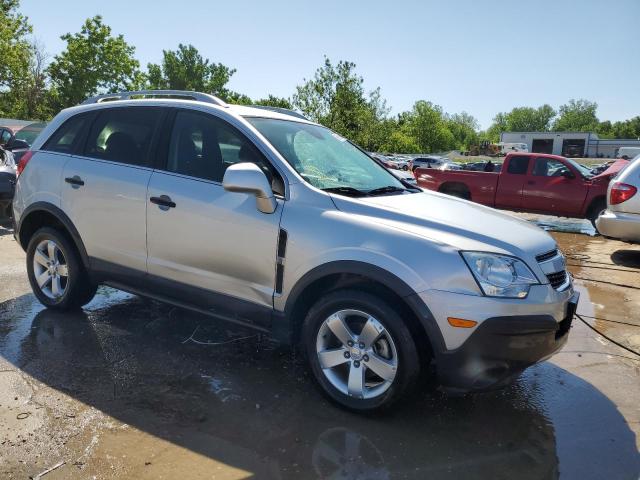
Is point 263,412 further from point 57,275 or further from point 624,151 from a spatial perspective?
point 624,151

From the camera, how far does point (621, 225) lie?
24.7 ft

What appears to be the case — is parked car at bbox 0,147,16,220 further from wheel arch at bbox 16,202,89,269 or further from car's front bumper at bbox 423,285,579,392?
car's front bumper at bbox 423,285,579,392

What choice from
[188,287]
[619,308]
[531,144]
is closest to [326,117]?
[619,308]

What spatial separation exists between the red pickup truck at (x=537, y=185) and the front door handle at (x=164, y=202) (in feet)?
32.9

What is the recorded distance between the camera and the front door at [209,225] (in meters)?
3.50

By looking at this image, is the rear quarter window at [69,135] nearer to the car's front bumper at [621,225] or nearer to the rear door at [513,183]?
the car's front bumper at [621,225]

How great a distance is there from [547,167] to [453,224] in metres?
10.1

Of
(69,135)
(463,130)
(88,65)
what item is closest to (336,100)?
(69,135)

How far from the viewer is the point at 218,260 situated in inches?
144

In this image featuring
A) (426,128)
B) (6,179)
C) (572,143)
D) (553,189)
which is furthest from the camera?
(426,128)

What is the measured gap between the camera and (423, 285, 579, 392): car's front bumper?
9.37ft

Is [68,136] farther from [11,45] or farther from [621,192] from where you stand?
[11,45]

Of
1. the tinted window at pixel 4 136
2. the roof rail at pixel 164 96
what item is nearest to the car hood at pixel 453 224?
the roof rail at pixel 164 96

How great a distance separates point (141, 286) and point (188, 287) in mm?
546
